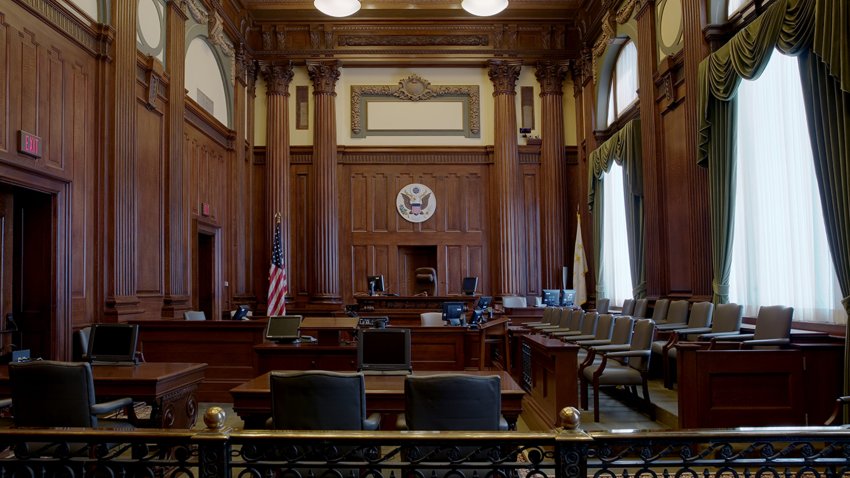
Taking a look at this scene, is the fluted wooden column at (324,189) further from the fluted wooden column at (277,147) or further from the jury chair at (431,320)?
the jury chair at (431,320)

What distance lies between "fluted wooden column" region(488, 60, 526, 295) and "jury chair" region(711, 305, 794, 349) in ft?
24.4

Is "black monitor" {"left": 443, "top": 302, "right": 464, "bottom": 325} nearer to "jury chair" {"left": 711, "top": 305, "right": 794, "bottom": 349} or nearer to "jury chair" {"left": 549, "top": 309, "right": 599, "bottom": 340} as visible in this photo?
"jury chair" {"left": 549, "top": 309, "right": 599, "bottom": 340}

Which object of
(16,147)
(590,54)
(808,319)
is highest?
(590,54)

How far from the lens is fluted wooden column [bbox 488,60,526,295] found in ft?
42.9

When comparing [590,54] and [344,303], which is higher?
[590,54]

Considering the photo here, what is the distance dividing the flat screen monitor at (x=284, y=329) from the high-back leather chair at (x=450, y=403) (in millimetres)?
3213

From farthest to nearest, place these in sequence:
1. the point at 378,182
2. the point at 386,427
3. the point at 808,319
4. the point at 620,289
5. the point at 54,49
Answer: the point at 378,182 < the point at 620,289 < the point at 54,49 < the point at 808,319 < the point at 386,427

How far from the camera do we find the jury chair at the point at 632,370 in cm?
554

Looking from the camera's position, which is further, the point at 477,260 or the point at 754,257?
the point at 477,260

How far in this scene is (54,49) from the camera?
6652 millimetres

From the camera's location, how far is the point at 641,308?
8812 millimetres

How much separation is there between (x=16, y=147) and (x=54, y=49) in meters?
1.25

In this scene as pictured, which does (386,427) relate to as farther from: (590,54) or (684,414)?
(590,54)

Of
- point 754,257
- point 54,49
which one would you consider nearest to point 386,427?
point 754,257
